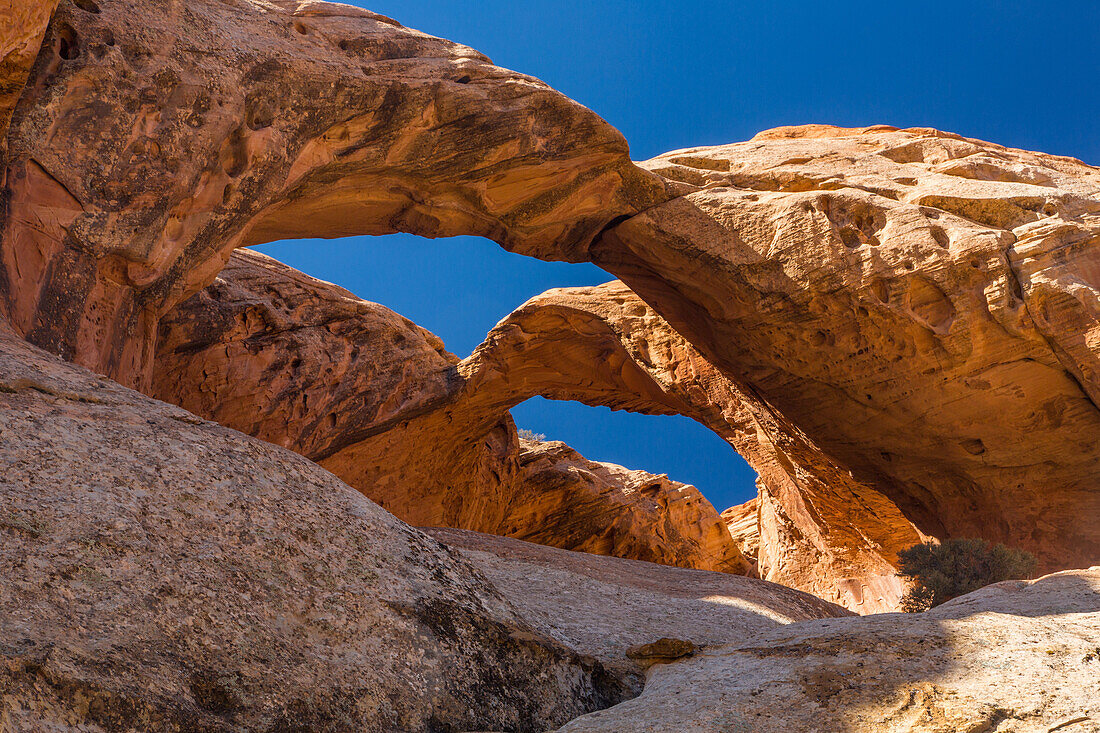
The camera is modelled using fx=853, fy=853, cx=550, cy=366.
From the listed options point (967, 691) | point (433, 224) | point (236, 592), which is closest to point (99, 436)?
point (236, 592)

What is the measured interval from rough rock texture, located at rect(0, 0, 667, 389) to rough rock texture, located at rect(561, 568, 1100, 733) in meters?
7.01

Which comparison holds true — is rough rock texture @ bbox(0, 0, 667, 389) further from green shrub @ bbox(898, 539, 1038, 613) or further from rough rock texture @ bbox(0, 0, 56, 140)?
green shrub @ bbox(898, 539, 1038, 613)

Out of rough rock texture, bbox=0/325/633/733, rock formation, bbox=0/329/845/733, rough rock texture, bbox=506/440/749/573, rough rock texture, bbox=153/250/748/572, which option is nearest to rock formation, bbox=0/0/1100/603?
rough rock texture, bbox=153/250/748/572

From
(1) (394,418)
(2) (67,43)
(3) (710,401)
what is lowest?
(1) (394,418)

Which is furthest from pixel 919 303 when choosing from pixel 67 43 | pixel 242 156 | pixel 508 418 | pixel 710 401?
pixel 508 418

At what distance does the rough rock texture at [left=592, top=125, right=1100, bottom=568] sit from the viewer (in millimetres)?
11352

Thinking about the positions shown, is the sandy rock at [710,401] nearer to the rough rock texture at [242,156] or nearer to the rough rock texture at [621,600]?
the rough rock texture at [242,156]

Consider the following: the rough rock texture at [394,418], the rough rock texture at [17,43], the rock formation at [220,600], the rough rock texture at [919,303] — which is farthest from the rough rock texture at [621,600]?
the rough rock texture at [394,418]

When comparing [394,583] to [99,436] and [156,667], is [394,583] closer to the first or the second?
[156,667]

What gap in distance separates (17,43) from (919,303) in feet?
35.7

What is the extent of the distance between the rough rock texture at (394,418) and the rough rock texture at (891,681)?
11764 mm

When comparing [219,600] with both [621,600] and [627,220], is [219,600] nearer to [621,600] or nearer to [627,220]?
[621,600]

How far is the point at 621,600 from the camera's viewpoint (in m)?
8.17

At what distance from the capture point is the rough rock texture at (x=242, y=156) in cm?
857
